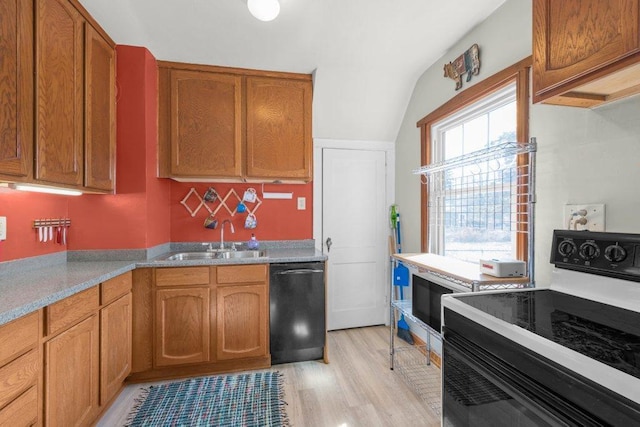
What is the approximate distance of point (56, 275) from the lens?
171 centimetres

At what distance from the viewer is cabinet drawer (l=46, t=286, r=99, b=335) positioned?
1329 millimetres

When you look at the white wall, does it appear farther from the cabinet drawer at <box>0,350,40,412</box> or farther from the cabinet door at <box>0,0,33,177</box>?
the cabinet door at <box>0,0,33,177</box>

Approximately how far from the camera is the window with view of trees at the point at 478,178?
1.80 meters

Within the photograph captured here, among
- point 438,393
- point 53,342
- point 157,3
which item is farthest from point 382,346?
point 157,3

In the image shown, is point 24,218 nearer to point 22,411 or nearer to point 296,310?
point 22,411

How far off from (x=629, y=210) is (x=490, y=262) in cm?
57

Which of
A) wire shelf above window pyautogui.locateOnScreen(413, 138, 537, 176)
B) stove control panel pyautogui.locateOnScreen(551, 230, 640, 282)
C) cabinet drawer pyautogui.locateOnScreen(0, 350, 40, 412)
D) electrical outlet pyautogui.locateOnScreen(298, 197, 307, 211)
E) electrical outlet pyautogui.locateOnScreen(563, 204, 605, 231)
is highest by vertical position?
wire shelf above window pyautogui.locateOnScreen(413, 138, 537, 176)

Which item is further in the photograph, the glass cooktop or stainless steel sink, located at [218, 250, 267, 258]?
stainless steel sink, located at [218, 250, 267, 258]

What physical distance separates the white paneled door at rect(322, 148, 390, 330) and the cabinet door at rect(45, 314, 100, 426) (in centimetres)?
197

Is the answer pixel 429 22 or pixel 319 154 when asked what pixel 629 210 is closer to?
pixel 429 22

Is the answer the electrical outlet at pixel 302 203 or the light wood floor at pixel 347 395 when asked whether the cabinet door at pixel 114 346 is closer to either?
the light wood floor at pixel 347 395

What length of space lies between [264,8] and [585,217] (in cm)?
213

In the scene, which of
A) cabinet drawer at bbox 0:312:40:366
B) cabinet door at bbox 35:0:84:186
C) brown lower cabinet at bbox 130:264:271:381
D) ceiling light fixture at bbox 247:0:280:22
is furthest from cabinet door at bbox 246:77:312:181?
cabinet drawer at bbox 0:312:40:366

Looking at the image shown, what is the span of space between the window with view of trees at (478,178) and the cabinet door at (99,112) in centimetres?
240
